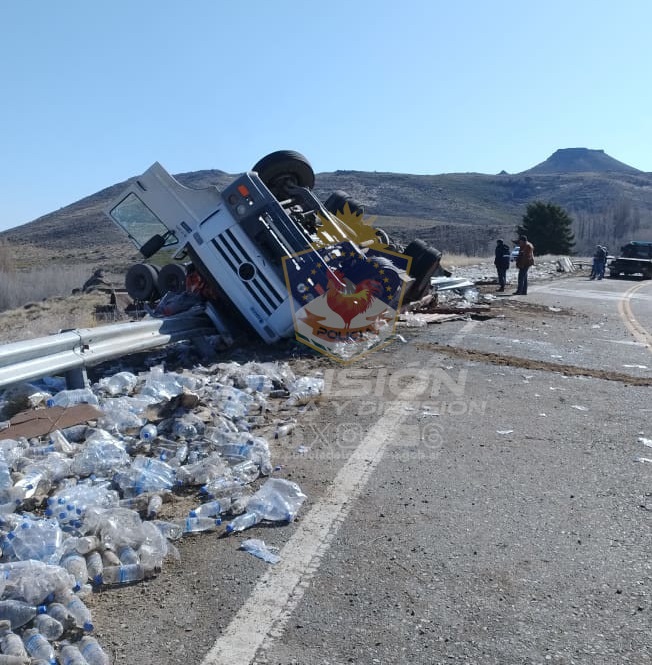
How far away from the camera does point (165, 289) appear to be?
9703mm

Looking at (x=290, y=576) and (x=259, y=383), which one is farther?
(x=259, y=383)

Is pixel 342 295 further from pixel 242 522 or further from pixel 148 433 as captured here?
pixel 242 522

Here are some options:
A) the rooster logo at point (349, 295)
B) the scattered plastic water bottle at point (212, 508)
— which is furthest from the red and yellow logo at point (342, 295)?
the scattered plastic water bottle at point (212, 508)

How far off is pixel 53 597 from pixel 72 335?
352 cm

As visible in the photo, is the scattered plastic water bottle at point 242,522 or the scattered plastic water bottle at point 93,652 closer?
the scattered plastic water bottle at point 93,652

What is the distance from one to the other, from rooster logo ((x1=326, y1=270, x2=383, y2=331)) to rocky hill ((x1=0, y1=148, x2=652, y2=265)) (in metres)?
53.0

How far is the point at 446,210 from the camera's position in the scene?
112250mm

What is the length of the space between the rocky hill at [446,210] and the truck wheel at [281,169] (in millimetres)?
51306

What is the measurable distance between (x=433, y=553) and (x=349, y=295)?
5659mm

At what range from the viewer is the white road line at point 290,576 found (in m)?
2.49

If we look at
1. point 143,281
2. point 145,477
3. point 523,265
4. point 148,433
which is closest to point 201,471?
point 145,477

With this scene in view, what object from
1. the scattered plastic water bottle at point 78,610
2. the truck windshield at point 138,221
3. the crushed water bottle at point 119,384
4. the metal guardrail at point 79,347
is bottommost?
the scattered plastic water bottle at point 78,610

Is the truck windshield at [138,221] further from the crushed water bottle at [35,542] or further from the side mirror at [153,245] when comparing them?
the crushed water bottle at [35,542]

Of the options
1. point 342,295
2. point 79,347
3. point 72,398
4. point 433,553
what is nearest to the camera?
point 433,553
